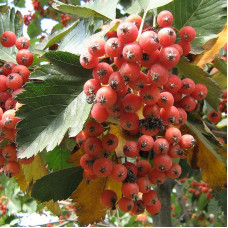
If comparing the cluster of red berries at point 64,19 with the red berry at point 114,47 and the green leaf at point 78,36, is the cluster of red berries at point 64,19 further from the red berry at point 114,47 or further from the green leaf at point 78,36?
the red berry at point 114,47

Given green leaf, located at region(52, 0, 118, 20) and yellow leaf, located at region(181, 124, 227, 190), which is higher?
green leaf, located at region(52, 0, 118, 20)

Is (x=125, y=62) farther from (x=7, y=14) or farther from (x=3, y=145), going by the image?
(x=7, y=14)

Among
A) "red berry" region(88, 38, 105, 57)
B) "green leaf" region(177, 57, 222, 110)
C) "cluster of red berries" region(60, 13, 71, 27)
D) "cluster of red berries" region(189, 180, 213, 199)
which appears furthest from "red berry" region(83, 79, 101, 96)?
"cluster of red berries" region(189, 180, 213, 199)

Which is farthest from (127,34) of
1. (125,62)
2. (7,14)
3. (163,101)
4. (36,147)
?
(7,14)

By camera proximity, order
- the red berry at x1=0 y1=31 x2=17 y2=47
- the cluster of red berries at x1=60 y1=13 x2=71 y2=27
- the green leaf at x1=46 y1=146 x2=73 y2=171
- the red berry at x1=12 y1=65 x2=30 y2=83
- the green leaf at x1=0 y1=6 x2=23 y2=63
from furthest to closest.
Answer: the cluster of red berries at x1=60 y1=13 x2=71 y2=27 → the green leaf at x1=46 y1=146 x2=73 y2=171 → the green leaf at x1=0 y1=6 x2=23 y2=63 → the red berry at x1=0 y1=31 x2=17 y2=47 → the red berry at x1=12 y1=65 x2=30 y2=83

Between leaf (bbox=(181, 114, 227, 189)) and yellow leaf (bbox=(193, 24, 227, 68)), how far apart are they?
336 millimetres

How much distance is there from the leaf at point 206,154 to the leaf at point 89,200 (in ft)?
1.60

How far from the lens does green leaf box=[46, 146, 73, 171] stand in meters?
1.87

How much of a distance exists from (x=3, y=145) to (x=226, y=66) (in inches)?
51.5

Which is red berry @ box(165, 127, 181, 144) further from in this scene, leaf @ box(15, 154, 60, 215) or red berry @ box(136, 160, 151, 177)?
leaf @ box(15, 154, 60, 215)

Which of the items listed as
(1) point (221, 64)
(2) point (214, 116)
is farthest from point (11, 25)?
(2) point (214, 116)

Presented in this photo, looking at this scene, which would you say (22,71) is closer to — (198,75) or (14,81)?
(14,81)

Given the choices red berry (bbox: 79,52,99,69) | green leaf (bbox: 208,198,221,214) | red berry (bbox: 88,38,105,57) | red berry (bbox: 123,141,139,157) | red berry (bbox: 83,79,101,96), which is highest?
red berry (bbox: 88,38,105,57)

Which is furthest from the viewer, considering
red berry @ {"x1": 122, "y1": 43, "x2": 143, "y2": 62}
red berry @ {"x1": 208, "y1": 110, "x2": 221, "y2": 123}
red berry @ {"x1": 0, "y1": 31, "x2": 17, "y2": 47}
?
red berry @ {"x1": 208, "y1": 110, "x2": 221, "y2": 123}
